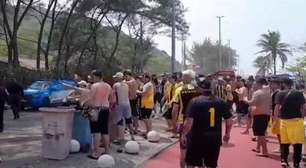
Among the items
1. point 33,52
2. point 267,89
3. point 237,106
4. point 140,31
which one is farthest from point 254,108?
point 33,52

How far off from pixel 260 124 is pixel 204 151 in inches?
213

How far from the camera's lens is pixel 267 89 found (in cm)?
1340

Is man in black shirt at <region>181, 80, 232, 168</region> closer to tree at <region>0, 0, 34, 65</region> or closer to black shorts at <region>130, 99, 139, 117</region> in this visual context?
black shorts at <region>130, 99, 139, 117</region>

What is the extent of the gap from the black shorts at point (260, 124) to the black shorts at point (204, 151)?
5.27m

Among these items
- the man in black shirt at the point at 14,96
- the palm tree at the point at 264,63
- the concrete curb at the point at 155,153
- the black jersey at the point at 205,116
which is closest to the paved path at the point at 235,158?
the concrete curb at the point at 155,153

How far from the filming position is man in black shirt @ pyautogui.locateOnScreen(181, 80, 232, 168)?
7938 mm

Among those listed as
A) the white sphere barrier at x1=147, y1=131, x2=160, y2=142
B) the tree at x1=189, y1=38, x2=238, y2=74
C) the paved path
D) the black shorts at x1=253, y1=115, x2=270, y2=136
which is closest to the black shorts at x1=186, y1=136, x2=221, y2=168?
the paved path

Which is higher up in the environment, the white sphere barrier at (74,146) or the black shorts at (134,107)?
the black shorts at (134,107)

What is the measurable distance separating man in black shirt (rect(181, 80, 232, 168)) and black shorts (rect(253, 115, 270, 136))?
17.0 feet

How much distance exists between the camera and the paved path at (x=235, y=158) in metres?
11.8

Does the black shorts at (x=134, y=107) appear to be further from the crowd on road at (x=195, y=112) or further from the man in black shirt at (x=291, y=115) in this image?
the man in black shirt at (x=291, y=115)

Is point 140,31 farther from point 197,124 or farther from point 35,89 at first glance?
point 197,124

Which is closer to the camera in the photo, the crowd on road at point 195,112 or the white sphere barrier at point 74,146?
the crowd on road at point 195,112

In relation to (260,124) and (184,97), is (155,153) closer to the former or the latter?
(260,124)
